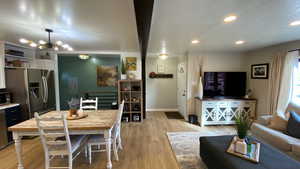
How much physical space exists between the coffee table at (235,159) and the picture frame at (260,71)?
2.60 meters

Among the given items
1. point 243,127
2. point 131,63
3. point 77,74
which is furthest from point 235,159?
point 77,74

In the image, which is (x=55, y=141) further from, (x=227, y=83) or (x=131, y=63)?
(x=227, y=83)

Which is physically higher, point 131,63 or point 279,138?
point 131,63

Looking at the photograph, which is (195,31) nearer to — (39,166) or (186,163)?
(186,163)

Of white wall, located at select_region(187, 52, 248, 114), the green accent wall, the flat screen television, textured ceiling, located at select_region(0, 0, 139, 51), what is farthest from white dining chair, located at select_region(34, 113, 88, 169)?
the green accent wall

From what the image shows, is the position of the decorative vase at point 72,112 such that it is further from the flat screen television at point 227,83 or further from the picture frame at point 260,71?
the picture frame at point 260,71

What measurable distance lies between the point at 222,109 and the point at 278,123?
1.54 m

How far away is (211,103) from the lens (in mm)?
4027

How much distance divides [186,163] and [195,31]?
2.40 meters

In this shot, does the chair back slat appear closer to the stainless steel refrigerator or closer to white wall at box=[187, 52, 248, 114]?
the stainless steel refrigerator

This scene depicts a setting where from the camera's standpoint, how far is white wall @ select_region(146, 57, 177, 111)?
5.87 m

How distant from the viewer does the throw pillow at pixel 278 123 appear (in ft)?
8.38

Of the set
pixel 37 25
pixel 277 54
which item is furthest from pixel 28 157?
pixel 277 54

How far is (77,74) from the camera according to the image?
646 cm
